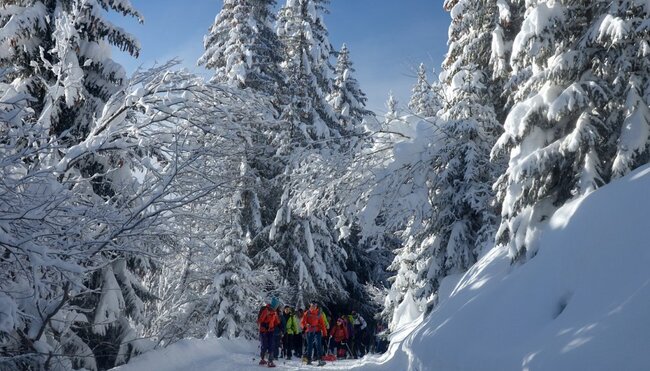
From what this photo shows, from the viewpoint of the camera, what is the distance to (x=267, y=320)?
51.6 feet

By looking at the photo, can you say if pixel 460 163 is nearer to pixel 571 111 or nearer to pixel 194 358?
pixel 571 111

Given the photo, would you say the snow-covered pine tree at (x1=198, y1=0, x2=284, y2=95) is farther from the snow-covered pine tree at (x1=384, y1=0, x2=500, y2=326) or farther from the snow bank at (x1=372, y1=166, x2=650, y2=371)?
the snow bank at (x1=372, y1=166, x2=650, y2=371)

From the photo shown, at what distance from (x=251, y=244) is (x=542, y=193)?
16118 millimetres

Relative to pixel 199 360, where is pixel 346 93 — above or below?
above

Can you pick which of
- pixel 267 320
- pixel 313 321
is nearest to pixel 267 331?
pixel 267 320

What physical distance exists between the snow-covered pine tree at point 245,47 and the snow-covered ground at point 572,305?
56.2ft

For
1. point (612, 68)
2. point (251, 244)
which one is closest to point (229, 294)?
point (251, 244)

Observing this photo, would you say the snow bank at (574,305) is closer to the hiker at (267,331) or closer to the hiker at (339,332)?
the hiker at (267,331)

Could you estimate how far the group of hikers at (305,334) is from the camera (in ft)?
51.5

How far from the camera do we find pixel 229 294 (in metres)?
22.2

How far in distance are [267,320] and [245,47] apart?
504 inches

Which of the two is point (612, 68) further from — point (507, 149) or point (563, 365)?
point (563, 365)

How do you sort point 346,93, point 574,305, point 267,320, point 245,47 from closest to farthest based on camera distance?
point 574,305, point 267,320, point 245,47, point 346,93

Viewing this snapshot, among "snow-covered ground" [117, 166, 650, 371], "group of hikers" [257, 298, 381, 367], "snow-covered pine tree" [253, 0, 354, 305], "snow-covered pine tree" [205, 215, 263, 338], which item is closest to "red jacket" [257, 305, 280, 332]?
"group of hikers" [257, 298, 381, 367]
